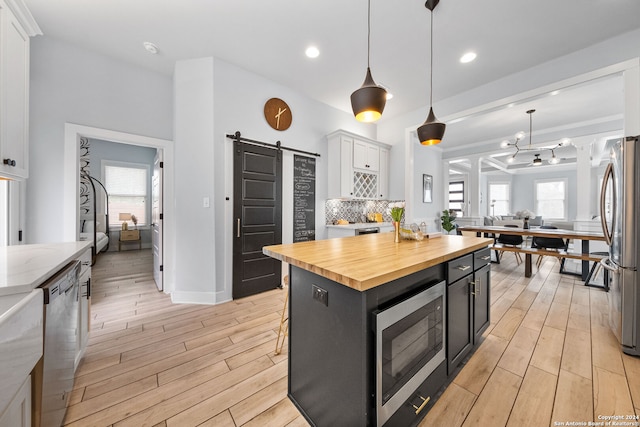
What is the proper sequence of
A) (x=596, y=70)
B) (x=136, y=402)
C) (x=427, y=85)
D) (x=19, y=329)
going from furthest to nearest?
(x=427, y=85) → (x=596, y=70) → (x=136, y=402) → (x=19, y=329)

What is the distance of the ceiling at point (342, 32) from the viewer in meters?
2.21

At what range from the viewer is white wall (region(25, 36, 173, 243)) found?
250cm

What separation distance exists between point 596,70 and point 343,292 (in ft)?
12.8

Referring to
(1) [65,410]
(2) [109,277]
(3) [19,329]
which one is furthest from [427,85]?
(2) [109,277]

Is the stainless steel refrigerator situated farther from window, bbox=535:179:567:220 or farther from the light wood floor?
window, bbox=535:179:567:220

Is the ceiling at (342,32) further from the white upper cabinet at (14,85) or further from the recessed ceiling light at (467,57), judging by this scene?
the white upper cabinet at (14,85)

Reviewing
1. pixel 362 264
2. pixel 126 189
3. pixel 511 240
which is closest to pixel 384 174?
pixel 511 240

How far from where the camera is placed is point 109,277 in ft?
12.8

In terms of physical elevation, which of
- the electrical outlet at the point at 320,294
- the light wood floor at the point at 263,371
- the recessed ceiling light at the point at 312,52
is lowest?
the light wood floor at the point at 263,371

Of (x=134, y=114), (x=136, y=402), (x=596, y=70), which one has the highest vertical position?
(x=596, y=70)

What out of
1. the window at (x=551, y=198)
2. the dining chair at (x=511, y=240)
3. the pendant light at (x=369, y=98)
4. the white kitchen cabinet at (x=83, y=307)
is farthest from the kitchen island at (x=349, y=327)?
the window at (x=551, y=198)

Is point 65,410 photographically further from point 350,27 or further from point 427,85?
point 427,85

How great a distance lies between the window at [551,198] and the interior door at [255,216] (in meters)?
11.5

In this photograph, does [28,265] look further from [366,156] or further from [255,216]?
[366,156]
